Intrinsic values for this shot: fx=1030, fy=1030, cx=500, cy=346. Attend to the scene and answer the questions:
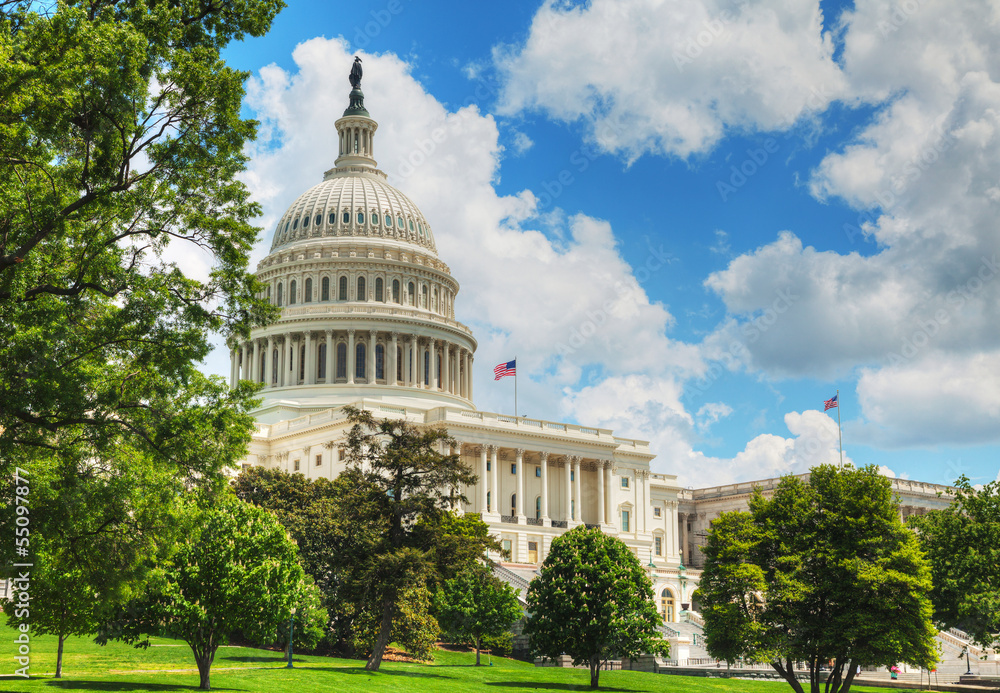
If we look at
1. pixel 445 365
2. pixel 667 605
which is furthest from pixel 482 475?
pixel 445 365

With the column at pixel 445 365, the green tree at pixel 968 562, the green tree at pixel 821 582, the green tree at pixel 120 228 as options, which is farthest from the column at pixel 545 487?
the green tree at pixel 120 228

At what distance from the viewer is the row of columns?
Answer: 11154 centimetres

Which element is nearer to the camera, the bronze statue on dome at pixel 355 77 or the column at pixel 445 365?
the column at pixel 445 365

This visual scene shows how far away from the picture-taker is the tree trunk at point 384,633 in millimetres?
46844

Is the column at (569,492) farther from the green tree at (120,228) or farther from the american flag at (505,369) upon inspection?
the green tree at (120,228)

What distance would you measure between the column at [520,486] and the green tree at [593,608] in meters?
44.0

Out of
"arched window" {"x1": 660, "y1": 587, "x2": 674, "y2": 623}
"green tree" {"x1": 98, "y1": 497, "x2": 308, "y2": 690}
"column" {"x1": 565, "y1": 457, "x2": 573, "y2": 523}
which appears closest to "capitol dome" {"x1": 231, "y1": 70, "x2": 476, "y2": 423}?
"column" {"x1": 565, "y1": 457, "x2": 573, "y2": 523}

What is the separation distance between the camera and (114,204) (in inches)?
910

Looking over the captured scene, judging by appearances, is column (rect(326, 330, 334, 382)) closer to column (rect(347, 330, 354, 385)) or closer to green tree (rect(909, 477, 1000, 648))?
column (rect(347, 330, 354, 385))

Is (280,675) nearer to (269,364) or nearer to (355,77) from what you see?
(269,364)

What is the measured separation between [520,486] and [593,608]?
48382mm

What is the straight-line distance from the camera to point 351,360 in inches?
4375

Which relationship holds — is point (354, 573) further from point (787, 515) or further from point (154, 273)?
point (154, 273)

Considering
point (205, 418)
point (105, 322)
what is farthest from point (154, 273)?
point (205, 418)
